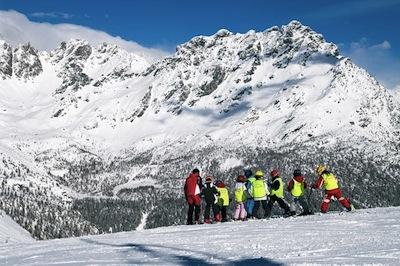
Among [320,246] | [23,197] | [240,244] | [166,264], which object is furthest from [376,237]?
[23,197]

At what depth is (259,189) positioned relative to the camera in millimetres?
24328

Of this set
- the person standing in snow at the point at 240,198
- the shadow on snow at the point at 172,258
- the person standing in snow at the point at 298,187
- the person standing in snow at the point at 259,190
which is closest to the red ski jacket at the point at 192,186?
the person standing in snow at the point at 240,198

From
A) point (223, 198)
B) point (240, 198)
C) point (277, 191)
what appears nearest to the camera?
point (277, 191)

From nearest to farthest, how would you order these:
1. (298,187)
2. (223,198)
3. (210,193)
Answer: (298,187) → (210,193) → (223,198)

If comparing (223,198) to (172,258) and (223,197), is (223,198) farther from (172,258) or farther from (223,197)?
(172,258)

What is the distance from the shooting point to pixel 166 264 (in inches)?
427

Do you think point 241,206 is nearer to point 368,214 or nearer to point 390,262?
point 368,214

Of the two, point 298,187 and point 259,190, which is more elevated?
point 298,187

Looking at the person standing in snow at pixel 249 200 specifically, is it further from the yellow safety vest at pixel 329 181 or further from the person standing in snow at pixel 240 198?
the yellow safety vest at pixel 329 181

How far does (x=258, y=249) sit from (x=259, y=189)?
1189cm

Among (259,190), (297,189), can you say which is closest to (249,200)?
(259,190)

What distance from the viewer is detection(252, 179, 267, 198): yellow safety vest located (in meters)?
24.3

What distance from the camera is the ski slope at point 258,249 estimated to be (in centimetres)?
1068

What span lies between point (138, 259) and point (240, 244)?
3.34 meters
